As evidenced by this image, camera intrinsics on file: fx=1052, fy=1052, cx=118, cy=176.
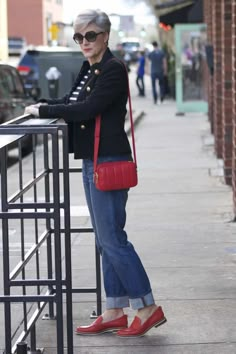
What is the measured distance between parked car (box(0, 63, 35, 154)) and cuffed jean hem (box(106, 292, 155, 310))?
434 inches

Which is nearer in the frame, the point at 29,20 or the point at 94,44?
the point at 94,44

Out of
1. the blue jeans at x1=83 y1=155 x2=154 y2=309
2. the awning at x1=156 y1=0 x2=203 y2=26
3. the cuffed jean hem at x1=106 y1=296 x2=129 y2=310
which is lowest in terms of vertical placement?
the cuffed jean hem at x1=106 y1=296 x2=129 y2=310

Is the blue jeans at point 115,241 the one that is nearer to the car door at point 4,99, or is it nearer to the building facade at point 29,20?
the car door at point 4,99

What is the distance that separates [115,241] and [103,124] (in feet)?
2.27

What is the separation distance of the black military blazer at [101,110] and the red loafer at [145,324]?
3.42 ft

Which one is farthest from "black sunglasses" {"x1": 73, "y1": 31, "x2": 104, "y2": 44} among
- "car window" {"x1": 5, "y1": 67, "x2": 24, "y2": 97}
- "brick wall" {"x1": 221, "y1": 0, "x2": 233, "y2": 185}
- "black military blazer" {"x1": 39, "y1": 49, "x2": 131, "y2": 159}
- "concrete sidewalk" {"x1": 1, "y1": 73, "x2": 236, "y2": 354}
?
"car window" {"x1": 5, "y1": 67, "x2": 24, "y2": 97}

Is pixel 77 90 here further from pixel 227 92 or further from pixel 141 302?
pixel 227 92

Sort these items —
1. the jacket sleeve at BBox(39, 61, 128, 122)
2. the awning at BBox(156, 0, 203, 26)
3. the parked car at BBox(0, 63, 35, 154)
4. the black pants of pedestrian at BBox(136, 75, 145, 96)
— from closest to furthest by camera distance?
the jacket sleeve at BBox(39, 61, 128, 122) → the parked car at BBox(0, 63, 35, 154) → the awning at BBox(156, 0, 203, 26) → the black pants of pedestrian at BBox(136, 75, 145, 96)

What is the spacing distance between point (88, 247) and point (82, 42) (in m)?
3.82

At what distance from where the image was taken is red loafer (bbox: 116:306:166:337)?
644 centimetres

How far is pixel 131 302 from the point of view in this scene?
21.0 feet

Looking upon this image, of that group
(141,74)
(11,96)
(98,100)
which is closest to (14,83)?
(11,96)

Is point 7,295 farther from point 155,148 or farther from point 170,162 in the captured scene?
point 155,148

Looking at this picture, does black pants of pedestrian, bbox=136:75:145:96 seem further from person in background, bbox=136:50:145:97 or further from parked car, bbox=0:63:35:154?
parked car, bbox=0:63:35:154
